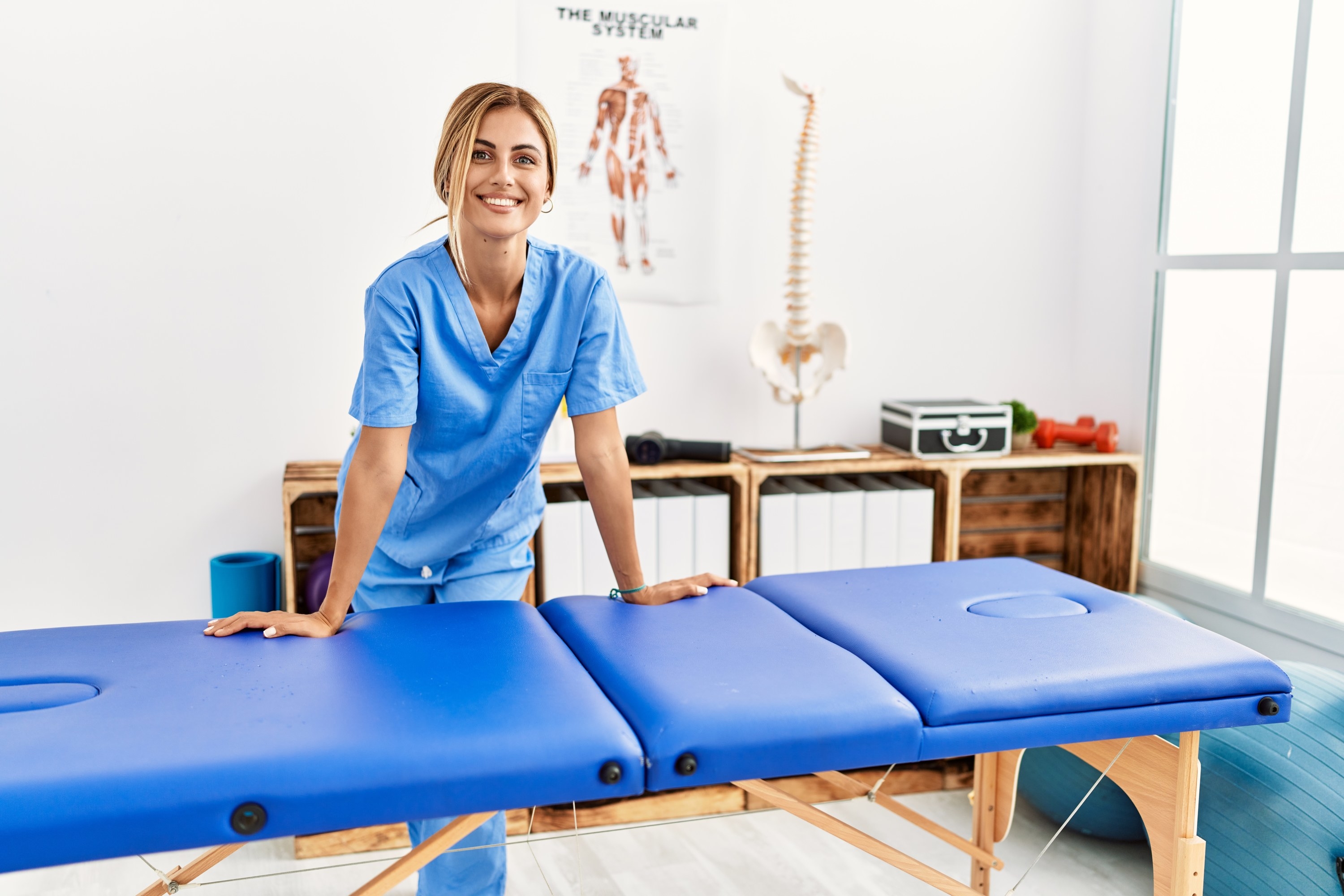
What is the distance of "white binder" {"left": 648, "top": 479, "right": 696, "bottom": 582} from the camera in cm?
237

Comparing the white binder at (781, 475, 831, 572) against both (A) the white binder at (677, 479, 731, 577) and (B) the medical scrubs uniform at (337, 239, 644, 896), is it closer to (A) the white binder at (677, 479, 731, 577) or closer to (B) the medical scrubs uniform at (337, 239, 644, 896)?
(A) the white binder at (677, 479, 731, 577)

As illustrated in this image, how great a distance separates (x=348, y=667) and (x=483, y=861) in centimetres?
64

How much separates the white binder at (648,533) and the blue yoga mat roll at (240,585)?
2.59ft

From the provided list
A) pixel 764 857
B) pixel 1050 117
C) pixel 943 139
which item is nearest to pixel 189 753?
pixel 764 857

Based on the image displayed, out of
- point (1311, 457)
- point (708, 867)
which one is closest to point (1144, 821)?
point (708, 867)

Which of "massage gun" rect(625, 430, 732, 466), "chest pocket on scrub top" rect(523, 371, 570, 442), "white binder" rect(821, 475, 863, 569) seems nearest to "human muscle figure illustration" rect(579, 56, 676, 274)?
"massage gun" rect(625, 430, 732, 466)

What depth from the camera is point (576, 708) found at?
112 centimetres

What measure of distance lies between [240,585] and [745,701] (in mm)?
1484

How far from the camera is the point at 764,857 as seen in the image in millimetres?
2137

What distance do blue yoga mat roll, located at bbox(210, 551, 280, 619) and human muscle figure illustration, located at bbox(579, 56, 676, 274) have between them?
1073 mm

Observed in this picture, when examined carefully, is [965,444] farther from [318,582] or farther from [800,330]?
[318,582]

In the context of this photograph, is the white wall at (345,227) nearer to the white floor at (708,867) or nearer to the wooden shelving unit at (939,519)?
the wooden shelving unit at (939,519)

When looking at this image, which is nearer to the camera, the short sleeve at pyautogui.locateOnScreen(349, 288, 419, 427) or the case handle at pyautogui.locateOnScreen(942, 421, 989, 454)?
the short sleeve at pyautogui.locateOnScreen(349, 288, 419, 427)

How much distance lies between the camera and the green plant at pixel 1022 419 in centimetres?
270
